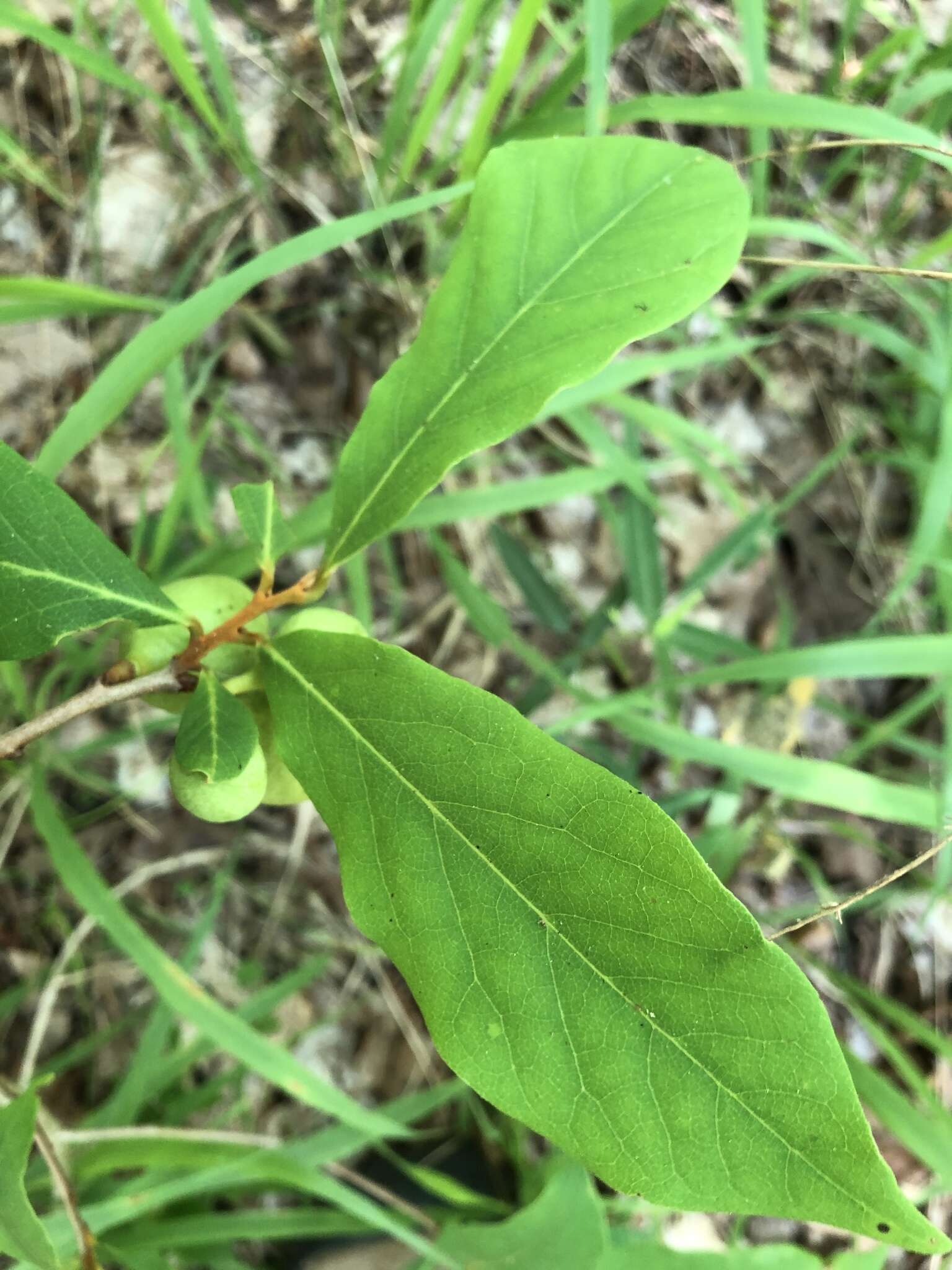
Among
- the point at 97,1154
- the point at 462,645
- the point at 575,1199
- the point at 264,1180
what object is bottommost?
the point at 264,1180

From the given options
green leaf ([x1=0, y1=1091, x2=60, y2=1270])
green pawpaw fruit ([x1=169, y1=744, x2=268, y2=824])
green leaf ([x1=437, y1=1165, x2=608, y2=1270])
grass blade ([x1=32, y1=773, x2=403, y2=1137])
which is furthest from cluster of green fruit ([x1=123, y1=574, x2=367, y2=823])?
green leaf ([x1=437, y1=1165, x2=608, y2=1270])

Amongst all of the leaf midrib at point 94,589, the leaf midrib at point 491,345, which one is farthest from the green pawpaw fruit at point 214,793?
the leaf midrib at point 491,345

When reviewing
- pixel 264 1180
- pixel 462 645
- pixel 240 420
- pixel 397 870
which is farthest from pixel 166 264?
pixel 264 1180

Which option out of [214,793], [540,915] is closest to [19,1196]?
[214,793]

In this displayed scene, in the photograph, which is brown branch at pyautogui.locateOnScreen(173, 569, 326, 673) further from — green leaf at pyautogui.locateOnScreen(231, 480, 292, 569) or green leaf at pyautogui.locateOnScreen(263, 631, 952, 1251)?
green leaf at pyautogui.locateOnScreen(263, 631, 952, 1251)

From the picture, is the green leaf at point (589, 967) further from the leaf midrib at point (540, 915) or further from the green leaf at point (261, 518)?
the green leaf at point (261, 518)

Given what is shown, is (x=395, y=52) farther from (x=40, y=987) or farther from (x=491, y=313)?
(x=40, y=987)
